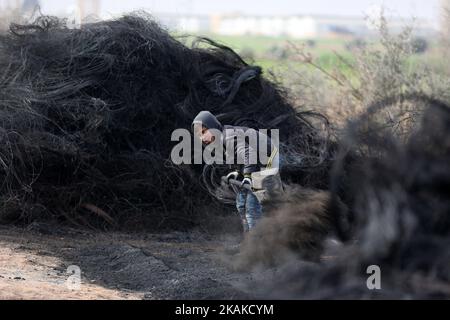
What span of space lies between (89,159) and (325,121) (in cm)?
375

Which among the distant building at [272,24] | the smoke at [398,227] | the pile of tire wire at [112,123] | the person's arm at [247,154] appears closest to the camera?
the smoke at [398,227]

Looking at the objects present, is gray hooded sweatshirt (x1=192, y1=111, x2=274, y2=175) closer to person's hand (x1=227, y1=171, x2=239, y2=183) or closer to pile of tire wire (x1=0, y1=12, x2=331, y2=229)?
person's hand (x1=227, y1=171, x2=239, y2=183)

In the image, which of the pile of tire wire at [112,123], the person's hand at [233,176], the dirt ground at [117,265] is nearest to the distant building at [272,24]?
the pile of tire wire at [112,123]

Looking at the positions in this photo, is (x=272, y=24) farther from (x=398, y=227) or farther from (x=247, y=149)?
(x=398, y=227)

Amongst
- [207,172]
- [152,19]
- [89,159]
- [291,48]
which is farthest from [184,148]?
[291,48]

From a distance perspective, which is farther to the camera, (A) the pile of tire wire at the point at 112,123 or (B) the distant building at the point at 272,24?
(B) the distant building at the point at 272,24

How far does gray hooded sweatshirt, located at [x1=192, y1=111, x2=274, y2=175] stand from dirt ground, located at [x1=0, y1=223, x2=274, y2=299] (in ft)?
3.73

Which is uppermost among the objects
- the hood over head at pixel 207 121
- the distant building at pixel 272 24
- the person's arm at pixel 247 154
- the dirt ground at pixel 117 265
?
the distant building at pixel 272 24

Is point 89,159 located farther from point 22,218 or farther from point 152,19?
point 152,19

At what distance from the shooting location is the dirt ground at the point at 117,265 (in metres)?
7.23

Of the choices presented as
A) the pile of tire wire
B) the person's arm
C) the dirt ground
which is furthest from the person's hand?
the pile of tire wire

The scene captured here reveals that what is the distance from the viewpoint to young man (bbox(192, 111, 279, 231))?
9.27 meters

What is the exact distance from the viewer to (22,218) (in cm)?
1101

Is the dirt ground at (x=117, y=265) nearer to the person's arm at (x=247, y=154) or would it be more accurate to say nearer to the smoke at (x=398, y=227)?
the smoke at (x=398, y=227)
